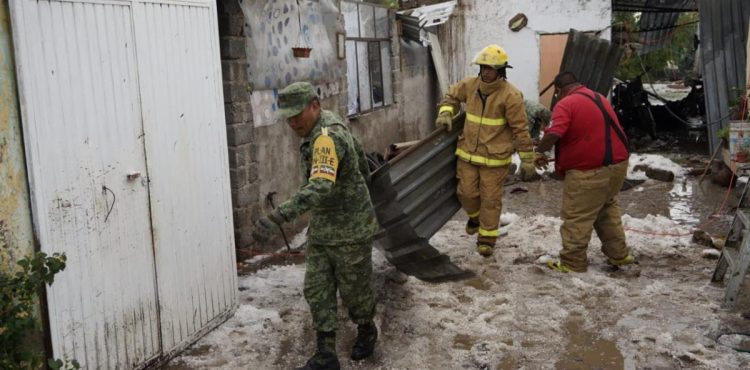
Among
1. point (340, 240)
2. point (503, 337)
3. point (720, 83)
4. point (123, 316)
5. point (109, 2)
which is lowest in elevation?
point (503, 337)

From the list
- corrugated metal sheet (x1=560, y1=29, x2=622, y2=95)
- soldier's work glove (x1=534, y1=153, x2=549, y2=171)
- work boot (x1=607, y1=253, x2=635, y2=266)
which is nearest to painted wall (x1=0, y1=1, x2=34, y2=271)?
soldier's work glove (x1=534, y1=153, x2=549, y2=171)

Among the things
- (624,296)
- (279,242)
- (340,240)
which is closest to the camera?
(340,240)

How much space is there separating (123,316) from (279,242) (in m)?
3.22

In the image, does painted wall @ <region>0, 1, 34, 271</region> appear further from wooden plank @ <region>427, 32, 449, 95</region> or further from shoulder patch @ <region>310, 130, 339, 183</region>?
wooden plank @ <region>427, 32, 449, 95</region>

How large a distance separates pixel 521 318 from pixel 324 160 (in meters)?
2.13

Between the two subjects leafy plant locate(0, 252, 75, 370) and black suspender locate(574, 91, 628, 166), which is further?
black suspender locate(574, 91, 628, 166)

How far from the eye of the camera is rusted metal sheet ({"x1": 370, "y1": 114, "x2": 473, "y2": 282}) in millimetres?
4840

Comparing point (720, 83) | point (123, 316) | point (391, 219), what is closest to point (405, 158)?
point (391, 219)

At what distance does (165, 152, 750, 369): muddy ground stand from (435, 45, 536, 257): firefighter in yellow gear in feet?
2.14

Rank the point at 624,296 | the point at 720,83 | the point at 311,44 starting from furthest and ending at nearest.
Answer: the point at 720,83 → the point at 311,44 → the point at 624,296

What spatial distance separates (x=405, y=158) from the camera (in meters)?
5.47

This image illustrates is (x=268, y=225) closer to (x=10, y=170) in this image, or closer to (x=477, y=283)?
(x=10, y=170)

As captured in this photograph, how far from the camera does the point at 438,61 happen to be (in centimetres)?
1362

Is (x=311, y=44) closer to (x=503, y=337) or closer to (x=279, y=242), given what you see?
(x=279, y=242)
